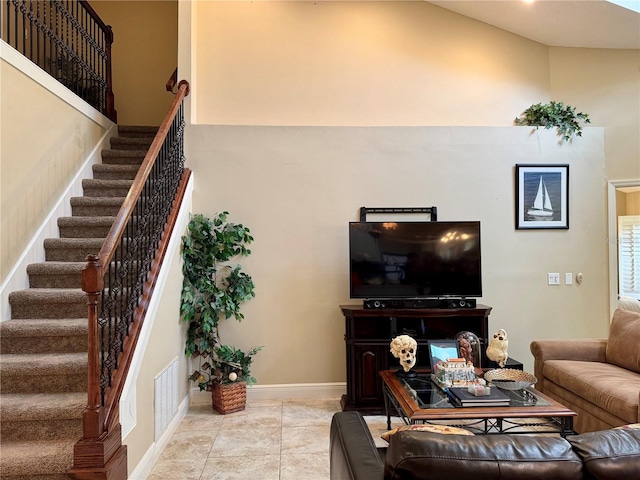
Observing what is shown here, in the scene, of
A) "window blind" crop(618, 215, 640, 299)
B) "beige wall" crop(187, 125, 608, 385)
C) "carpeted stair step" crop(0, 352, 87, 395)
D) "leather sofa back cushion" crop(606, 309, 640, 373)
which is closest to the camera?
"carpeted stair step" crop(0, 352, 87, 395)

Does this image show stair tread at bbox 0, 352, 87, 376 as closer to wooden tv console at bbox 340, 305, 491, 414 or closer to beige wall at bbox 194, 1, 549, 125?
wooden tv console at bbox 340, 305, 491, 414

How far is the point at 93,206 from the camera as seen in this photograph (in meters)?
3.96

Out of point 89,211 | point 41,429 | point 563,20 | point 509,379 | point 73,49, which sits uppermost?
point 73,49

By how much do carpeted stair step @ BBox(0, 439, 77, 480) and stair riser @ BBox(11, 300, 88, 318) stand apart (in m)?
1.03

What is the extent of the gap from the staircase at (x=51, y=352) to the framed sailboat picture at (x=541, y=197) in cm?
414

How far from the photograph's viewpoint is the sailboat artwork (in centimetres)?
441

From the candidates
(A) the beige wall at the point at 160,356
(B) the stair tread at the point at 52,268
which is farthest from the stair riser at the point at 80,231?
(A) the beige wall at the point at 160,356

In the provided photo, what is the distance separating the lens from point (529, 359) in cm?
443

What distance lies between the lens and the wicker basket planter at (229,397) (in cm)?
378

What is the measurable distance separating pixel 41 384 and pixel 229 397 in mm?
1600

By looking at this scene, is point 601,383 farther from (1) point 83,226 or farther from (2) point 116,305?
(1) point 83,226

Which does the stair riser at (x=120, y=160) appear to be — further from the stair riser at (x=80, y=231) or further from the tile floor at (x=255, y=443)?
the tile floor at (x=255, y=443)

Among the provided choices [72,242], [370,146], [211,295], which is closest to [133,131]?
[72,242]

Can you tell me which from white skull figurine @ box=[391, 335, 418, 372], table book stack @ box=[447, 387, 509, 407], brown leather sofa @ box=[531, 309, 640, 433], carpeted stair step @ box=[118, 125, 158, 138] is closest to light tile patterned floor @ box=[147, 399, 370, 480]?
white skull figurine @ box=[391, 335, 418, 372]
